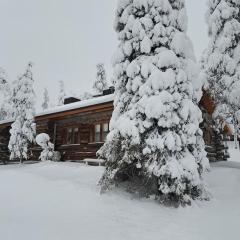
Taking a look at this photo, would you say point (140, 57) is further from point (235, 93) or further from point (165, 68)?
point (235, 93)

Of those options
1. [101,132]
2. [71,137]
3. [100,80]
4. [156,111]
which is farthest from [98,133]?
[100,80]

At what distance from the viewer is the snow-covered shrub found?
23656 millimetres

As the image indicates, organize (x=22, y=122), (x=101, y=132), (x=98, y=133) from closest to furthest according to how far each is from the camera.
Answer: (x=101, y=132) < (x=98, y=133) < (x=22, y=122)

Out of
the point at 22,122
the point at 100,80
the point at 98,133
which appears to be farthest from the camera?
the point at 100,80

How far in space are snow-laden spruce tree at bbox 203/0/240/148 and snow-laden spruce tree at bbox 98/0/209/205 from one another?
9.00 metres

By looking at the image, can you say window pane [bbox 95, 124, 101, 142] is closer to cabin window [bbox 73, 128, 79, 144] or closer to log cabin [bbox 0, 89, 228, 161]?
log cabin [bbox 0, 89, 228, 161]

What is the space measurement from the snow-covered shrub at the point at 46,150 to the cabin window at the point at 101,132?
3631 mm

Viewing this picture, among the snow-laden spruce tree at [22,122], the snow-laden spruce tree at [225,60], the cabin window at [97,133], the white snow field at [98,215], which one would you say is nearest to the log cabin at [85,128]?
the cabin window at [97,133]

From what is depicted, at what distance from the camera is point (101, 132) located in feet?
72.0

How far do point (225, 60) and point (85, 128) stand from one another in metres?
10.5

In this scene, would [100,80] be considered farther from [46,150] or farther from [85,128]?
[85,128]

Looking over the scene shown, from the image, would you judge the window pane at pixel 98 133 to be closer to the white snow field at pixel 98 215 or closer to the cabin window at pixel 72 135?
the cabin window at pixel 72 135

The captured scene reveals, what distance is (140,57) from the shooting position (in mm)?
12992

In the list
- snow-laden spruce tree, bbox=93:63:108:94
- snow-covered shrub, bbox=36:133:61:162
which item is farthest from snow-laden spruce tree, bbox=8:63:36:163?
snow-laden spruce tree, bbox=93:63:108:94
